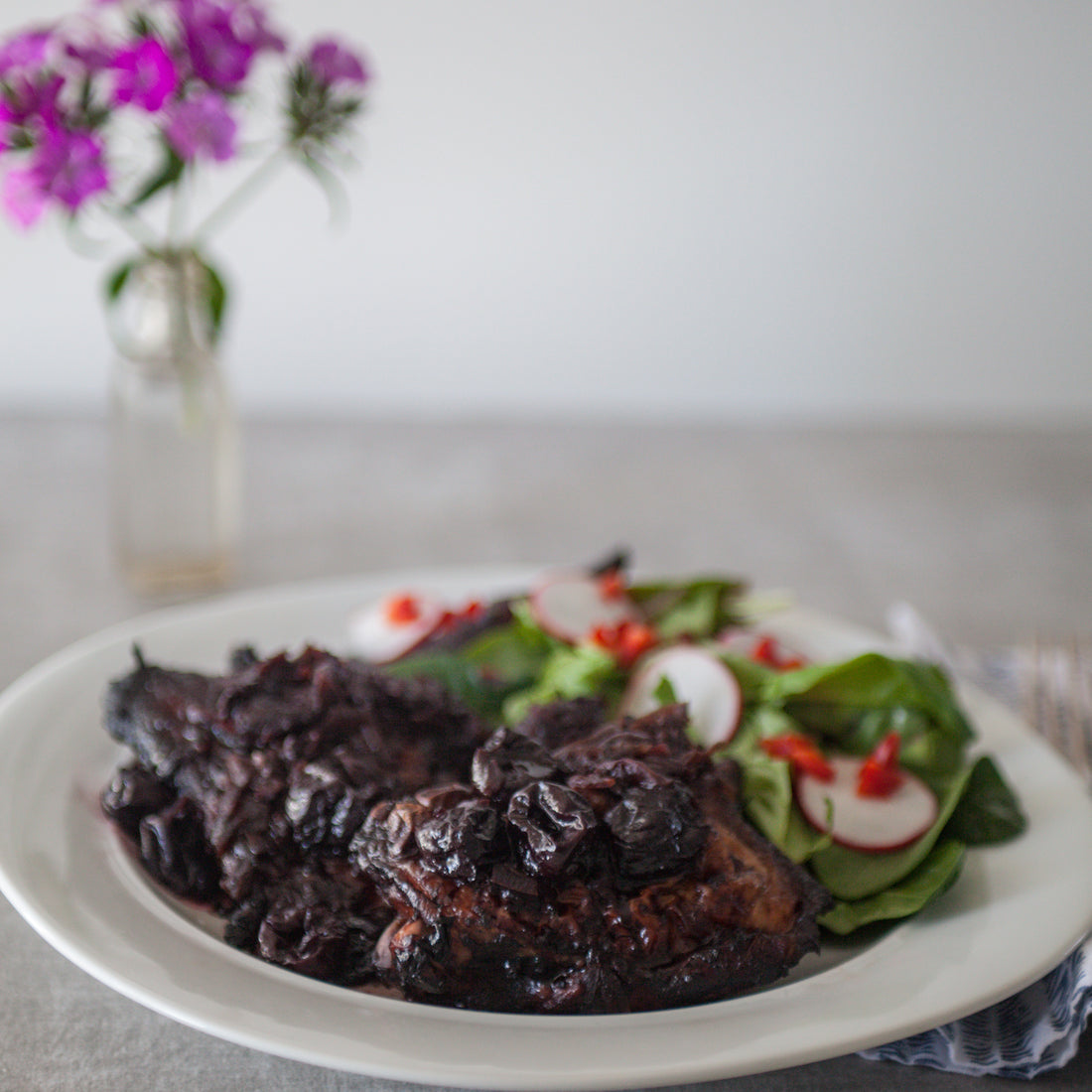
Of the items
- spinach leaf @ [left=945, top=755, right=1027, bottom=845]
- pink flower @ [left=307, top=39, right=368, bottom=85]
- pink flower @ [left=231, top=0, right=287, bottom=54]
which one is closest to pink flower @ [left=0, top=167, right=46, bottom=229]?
pink flower @ [left=231, top=0, right=287, bottom=54]

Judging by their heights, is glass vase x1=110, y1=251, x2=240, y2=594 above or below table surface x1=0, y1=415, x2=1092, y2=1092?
above

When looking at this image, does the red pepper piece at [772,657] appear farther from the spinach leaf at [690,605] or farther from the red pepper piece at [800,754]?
the red pepper piece at [800,754]

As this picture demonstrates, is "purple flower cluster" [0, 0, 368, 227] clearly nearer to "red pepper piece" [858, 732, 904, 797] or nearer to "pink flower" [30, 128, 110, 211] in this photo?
"pink flower" [30, 128, 110, 211]

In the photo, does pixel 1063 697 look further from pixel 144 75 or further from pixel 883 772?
pixel 144 75

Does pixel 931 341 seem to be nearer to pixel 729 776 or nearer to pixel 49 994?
pixel 729 776

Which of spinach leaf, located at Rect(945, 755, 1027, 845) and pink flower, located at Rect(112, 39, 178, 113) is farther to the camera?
pink flower, located at Rect(112, 39, 178, 113)

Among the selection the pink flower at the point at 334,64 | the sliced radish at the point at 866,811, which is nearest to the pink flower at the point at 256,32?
the pink flower at the point at 334,64

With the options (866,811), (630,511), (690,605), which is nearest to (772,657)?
(690,605)
